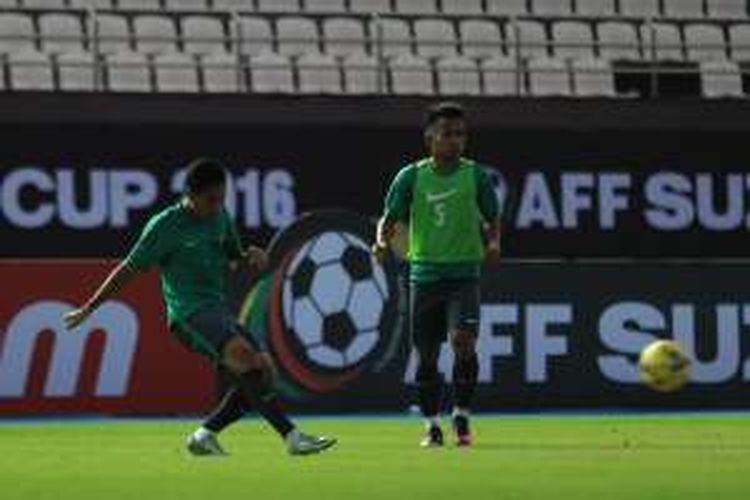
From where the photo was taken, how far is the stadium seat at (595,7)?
1087 inches

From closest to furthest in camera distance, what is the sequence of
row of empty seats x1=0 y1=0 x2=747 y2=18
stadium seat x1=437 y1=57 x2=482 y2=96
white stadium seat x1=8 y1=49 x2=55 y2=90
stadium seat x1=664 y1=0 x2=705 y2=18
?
1. white stadium seat x1=8 y1=49 x2=55 y2=90
2. stadium seat x1=437 y1=57 x2=482 y2=96
3. row of empty seats x1=0 y1=0 x2=747 y2=18
4. stadium seat x1=664 y1=0 x2=705 y2=18

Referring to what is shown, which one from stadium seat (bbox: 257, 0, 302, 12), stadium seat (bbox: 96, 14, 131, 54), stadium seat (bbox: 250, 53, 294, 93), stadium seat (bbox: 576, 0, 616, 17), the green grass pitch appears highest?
stadium seat (bbox: 257, 0, 302, 12)

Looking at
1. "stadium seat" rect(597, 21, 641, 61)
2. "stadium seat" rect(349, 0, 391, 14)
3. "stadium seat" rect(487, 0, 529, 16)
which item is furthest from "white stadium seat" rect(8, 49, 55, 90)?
"stadium seat" rect(597, 21, 641, 61)

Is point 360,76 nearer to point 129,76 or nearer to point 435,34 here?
point 435,34

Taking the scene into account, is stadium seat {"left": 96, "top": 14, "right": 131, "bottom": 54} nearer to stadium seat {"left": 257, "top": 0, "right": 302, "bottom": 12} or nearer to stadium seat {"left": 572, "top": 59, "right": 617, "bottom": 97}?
stadium seat {"left": 257, "top": 0, "right": 302, "bottom": 12}

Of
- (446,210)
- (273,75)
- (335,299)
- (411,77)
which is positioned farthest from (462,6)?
(446,210)

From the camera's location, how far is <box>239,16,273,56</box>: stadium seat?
995 inches

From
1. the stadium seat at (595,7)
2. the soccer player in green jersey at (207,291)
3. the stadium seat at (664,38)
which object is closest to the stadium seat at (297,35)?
the stadium seat at (595,7)

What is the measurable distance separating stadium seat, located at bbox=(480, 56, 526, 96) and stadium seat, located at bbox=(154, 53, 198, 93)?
343cm

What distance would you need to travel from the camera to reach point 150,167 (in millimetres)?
23016

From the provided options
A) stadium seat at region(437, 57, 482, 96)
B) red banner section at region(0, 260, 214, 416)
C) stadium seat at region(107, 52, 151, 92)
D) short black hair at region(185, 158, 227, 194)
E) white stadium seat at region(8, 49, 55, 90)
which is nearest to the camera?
short black hair at region(185, 158, 227, 194)

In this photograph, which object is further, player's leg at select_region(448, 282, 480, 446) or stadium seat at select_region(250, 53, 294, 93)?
stadium seat at select_region(250, 53, 294, 93)

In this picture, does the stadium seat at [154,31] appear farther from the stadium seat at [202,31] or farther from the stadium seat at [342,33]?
the stadium seat at [342,33]

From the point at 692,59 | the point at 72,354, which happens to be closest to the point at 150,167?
the point at 72,354
